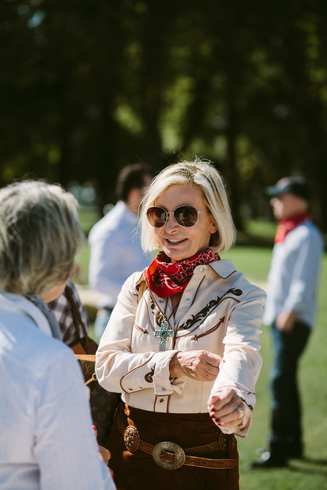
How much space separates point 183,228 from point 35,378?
117cm

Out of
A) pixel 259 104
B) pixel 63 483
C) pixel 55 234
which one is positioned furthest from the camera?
pixel 259 104

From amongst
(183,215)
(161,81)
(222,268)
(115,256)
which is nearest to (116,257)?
(115,256)

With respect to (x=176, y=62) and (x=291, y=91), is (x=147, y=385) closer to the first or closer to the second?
(x=176, y=62)

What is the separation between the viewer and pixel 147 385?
1.98m

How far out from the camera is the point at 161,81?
2144 cm

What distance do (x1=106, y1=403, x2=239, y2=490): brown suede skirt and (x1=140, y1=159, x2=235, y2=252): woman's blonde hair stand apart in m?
→ 0.86

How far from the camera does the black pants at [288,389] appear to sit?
14.2ft

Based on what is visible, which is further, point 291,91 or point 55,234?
point 291,91

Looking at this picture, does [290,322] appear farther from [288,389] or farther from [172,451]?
[172,451]

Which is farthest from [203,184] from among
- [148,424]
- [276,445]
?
[276,445]

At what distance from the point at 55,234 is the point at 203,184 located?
99 centimetres

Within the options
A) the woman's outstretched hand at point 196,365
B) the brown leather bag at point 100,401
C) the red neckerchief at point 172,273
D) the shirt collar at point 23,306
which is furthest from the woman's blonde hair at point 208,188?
the shirt collar at point 23,306

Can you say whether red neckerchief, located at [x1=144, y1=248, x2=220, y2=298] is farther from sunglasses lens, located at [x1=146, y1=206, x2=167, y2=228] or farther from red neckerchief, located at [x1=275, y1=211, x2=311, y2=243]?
red neckerchief, located at [x1=275, y1=211, x2=311, y2=243]

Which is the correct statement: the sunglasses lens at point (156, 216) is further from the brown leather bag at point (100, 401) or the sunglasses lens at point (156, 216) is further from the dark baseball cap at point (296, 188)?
the dark baseball cap at point (296, 188)
